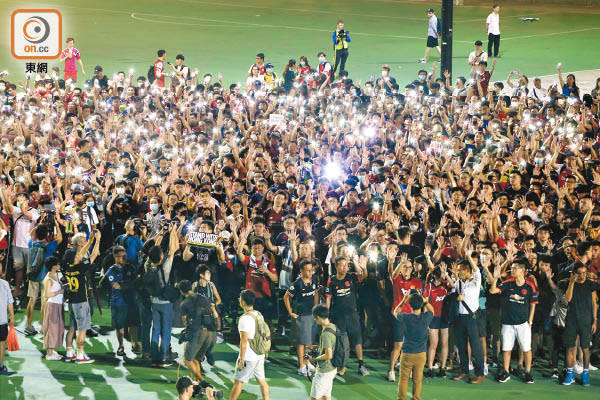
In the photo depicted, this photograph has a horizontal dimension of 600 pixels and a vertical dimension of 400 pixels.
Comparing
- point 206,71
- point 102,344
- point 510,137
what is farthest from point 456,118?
point 206,71

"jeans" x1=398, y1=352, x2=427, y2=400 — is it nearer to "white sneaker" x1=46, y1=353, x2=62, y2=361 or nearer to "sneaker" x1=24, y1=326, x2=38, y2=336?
"white sneaker" x1=46, y1=353, x2=62, y2=361

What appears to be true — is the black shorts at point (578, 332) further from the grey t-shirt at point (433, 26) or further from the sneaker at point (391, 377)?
the grey t-shirt at point (433, 26)

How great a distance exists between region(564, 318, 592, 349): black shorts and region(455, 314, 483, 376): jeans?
3.69ft

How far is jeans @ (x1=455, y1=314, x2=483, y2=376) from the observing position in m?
11.6

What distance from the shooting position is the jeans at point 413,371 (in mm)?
10539

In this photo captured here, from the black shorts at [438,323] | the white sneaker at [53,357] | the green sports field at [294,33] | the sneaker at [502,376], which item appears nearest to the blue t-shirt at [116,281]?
the white sneaker at [53,357]

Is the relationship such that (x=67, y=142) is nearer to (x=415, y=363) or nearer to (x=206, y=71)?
(x=415, y=363)

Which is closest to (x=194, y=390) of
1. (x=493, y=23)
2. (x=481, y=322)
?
(x=481, y=322)

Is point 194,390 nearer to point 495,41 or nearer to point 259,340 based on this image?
point 259,340

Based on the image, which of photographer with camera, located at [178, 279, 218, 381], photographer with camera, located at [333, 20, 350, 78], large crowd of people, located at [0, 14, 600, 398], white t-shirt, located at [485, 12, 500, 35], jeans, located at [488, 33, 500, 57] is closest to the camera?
photographer with camera, located at [178, 279, 218, 381]

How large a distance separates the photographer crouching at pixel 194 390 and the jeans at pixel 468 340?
3237 millimetres

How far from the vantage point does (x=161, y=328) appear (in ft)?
39.6

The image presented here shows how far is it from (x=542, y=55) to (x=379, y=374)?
26.2 m

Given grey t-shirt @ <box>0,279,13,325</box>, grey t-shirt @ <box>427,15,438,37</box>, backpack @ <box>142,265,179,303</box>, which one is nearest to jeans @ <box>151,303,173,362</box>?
backpack @ <box>142,265,179,303</box>
